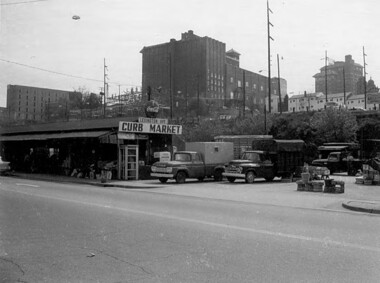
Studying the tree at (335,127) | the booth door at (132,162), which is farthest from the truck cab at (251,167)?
the tree at (335,127)

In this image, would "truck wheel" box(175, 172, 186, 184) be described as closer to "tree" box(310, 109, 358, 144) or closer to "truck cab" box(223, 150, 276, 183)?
"truck cab" box(223, 150, 276, 183)

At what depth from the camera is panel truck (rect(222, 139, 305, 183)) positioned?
24.5m

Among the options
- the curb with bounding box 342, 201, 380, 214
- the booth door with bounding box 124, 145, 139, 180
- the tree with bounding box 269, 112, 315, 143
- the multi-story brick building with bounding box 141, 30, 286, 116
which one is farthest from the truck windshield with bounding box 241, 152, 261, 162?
the multi-story brick building with bounding box 141, 30, 286, 116

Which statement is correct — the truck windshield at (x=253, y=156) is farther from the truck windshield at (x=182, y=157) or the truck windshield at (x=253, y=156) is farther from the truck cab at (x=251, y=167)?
the truck windshield at (x=182, y=157)

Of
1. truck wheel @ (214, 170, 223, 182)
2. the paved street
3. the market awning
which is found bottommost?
the paved street

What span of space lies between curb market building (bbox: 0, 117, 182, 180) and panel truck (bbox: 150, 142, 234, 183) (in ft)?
8.89

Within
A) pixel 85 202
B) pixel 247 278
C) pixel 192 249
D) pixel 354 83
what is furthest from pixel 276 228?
pixel 354 83

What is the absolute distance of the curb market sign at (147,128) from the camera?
2636 cm

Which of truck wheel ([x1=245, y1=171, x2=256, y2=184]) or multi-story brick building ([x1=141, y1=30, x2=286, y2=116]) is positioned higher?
multi-story brick building ([x1=141, y1=30, x2=286, y2=116])

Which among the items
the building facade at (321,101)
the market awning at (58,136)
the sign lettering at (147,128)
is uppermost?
the building facade at (321,101)

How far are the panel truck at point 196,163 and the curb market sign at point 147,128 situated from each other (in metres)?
2.46

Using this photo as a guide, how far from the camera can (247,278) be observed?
5.42m

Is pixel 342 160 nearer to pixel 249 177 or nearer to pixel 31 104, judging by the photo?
pixel 249 177

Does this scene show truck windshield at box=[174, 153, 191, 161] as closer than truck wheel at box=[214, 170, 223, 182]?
Yes
